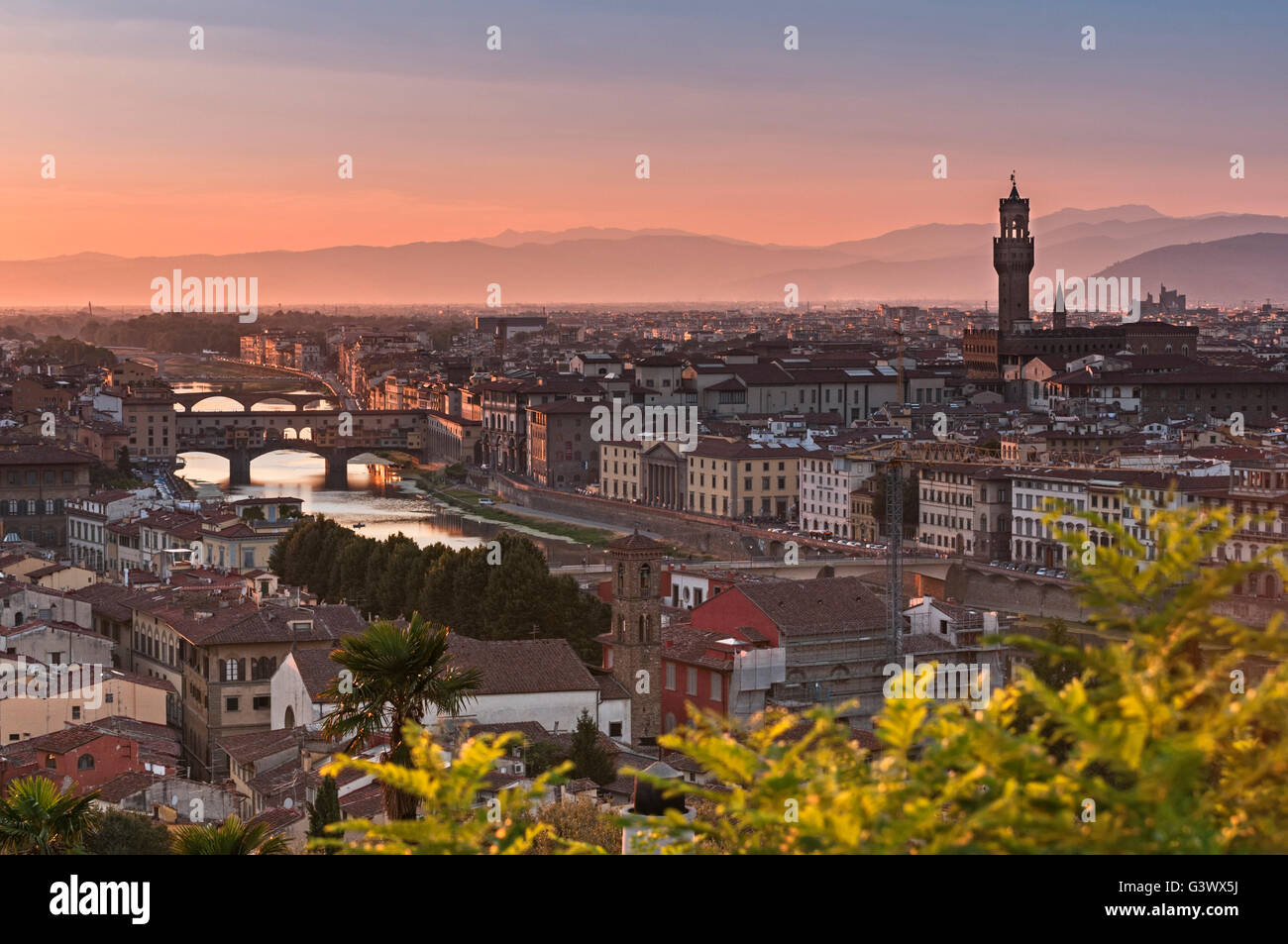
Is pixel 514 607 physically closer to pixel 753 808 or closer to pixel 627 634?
pixel 627 634

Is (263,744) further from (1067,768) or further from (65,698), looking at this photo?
(1067,768)

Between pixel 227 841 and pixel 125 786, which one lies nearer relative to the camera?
pixel 227 841

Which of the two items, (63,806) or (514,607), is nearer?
(63,806)

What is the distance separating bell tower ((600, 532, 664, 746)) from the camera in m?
13.9

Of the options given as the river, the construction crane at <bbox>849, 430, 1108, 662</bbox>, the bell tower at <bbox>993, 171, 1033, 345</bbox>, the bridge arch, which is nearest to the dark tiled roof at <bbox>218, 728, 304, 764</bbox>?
the construction crane at <bbox>849, 430, 1108, 662</bbox>

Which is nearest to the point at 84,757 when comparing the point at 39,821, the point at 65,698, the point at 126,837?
the point at 65,698

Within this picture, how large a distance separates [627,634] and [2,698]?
3838mm

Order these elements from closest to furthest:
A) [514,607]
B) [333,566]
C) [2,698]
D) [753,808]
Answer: [753,808]
[2,698]
[514,607]
[333,566]

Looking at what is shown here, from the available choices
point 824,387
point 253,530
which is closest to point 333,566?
point 253,530

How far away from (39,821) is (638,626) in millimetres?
7779

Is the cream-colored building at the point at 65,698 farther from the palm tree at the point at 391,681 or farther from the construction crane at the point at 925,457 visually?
the construction crane at the point at 925,457

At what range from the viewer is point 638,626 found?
1402 cm

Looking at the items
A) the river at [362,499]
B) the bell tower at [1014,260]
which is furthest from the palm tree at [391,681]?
the bell tower at [1014,260]

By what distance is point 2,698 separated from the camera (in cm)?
1268
